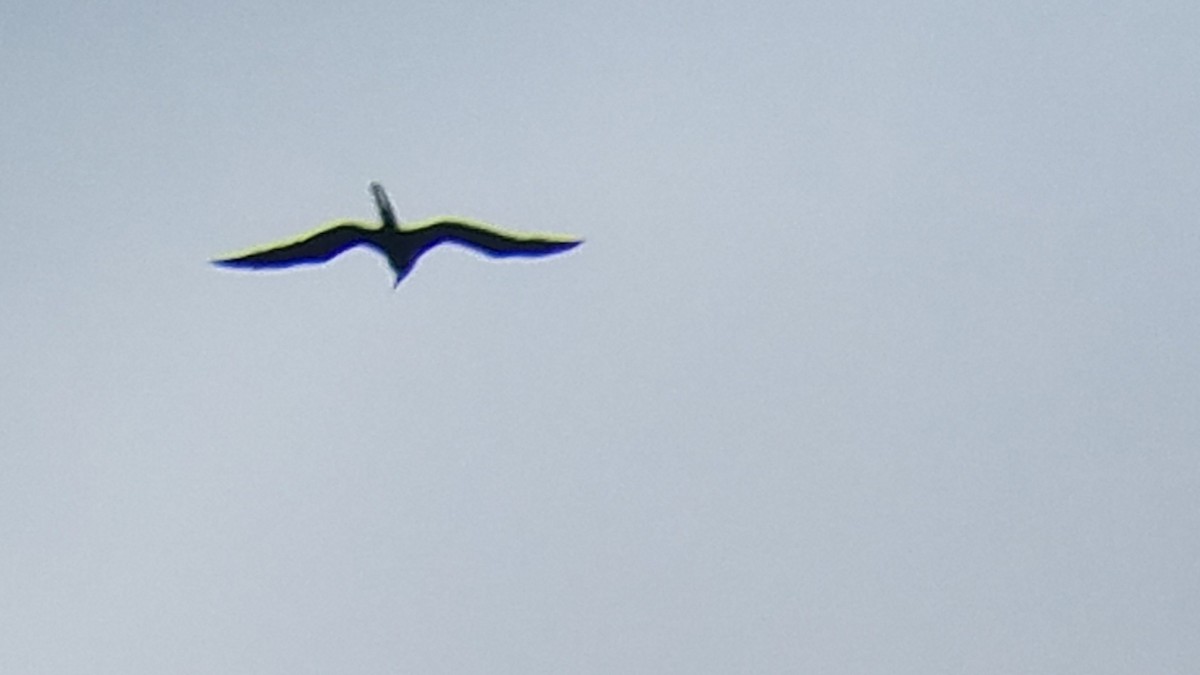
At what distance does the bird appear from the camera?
14.0 metres

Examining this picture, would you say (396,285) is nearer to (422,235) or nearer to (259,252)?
(422,235)

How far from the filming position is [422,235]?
559 inches

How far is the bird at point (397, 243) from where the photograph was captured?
46.1 ft

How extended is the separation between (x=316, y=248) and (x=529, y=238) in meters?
2.58

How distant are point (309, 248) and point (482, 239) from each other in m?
2.09

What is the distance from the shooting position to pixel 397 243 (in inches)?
553

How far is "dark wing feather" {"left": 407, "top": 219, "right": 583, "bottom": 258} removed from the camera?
14.2m

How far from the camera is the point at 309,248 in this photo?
46.5ft

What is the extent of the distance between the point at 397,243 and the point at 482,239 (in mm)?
1045

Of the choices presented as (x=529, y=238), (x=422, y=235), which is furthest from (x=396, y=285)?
(x=529, y=238)

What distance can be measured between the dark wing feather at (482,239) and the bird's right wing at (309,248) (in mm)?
775

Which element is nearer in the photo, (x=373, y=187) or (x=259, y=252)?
(x=373, y=187)

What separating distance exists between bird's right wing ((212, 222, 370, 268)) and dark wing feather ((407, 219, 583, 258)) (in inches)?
30.5

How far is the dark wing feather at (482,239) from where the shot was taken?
14234mm
